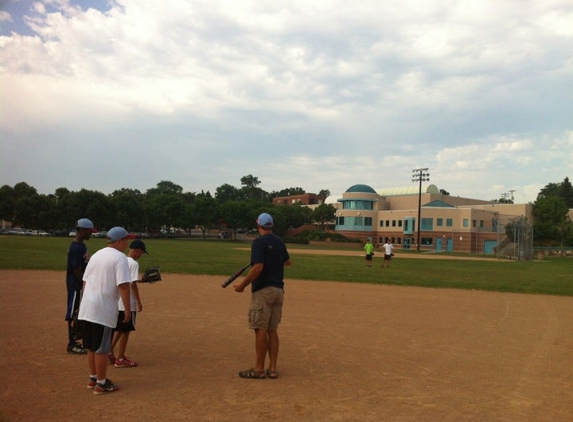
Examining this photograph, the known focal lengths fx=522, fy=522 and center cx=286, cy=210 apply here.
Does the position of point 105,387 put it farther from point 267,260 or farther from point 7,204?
point 7,204

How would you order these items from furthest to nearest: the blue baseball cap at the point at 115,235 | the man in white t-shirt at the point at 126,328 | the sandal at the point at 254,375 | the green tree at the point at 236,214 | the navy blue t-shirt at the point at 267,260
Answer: the green tree at the point at 236,214 → the man in white t-shirt at the point at 126,328 → the sandal at the point at 254,375 → the navy blue t-shirt at the point at 267,260 → the blue baseball cap at the point at 115,235

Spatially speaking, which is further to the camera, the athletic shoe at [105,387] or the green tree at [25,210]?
the green tree at [25,210]

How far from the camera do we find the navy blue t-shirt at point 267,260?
6.56 metres

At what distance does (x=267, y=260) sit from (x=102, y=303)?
2.02m

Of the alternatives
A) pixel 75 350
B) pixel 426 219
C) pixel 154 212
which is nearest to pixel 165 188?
pixel 154 212

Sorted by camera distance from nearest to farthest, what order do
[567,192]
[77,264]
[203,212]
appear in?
[77,264]
[203,212]
[567,192]

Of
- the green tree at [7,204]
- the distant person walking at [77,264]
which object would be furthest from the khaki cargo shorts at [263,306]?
the green tree at [7,204]

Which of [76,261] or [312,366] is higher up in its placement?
[76,261]

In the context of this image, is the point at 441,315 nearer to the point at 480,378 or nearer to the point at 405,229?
the point at 480,378

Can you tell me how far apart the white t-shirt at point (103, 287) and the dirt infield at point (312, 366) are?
2.92 ft

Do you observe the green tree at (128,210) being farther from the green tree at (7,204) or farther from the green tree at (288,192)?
the green tree at (288,192)

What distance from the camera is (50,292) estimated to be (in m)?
14.9

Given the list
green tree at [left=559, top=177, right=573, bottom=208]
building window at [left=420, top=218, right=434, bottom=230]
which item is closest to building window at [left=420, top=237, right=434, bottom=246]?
building window at [left=420, top=218, right=434, bottom=230]

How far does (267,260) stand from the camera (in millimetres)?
6602
